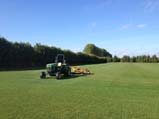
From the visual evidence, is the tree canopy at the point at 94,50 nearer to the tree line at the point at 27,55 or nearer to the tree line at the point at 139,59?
the tree line at the point at 139,59

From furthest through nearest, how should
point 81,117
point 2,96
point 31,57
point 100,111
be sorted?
point 31,57, point 2,96, point 100,111, point 81,117

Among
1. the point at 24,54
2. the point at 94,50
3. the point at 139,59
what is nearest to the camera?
the point at 24,54

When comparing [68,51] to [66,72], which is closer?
Result: [66,72]

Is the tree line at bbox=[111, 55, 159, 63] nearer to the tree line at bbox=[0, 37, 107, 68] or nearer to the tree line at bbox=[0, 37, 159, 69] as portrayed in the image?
the tree line at bbox=[0, 37, 159, 69]

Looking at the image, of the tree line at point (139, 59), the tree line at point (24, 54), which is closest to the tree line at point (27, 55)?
the tree line at point (24, 54)

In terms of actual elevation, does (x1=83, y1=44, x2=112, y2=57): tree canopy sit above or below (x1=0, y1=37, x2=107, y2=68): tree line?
above

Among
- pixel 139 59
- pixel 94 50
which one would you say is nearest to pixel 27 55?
pixel 139 59

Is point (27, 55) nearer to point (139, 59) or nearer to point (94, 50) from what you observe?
point (139, 59)

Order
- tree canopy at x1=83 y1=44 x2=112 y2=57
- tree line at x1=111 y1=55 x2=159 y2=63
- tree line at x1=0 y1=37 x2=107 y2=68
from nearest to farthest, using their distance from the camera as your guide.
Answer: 1. tree line at x1=0 y1=37 x2=107 y2=68
2. tree line at x1=111 y1=55 x2=159 y2=63
3. tree canopy at x1=83 y1=44 x2=112 y2=57

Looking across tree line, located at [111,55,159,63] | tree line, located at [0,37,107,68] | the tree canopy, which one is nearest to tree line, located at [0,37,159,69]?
tree line, located at [0,37,107,68]

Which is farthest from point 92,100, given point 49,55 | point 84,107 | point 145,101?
point 49,55

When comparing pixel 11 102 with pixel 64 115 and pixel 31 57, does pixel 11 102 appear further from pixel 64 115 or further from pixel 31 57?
pixel 31 57

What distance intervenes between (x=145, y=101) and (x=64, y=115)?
155 inches

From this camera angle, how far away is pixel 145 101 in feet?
31.8
